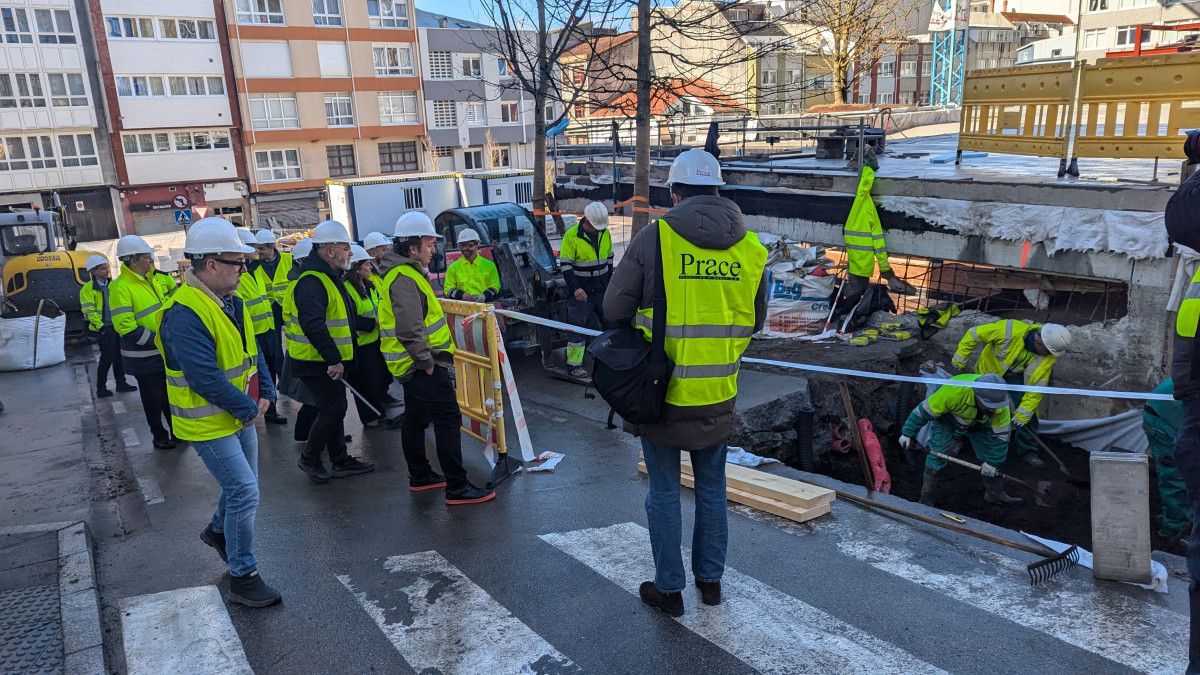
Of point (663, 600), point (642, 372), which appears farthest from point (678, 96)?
point (663, 600)

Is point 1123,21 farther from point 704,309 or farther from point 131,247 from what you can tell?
point 704,309

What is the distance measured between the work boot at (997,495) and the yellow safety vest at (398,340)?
5496 millimetres

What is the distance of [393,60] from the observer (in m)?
45.3

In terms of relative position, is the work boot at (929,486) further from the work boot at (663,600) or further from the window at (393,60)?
the window at (393,60)

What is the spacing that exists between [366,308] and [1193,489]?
5.94 meters

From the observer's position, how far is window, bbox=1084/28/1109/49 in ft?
141

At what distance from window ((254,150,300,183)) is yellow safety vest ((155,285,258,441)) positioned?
42.2 metres

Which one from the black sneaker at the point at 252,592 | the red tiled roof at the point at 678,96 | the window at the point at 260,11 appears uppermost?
the window at the point at 260,11

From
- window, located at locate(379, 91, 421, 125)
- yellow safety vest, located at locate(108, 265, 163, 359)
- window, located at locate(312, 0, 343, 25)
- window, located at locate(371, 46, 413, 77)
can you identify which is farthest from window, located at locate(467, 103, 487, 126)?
yellow safety vest, located at locate(108, 265, 163, 359)

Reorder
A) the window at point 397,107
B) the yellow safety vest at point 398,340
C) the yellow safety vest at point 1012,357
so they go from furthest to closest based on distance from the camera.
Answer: the window at point 397,107 < the yellow safety vest at point 1012,357 < the yellow safety vest at point 398,340

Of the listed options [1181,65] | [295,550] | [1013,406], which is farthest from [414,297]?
[1181,65]

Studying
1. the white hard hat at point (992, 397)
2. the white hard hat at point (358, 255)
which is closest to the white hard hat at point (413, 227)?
the white hard hat at point (358, 255)

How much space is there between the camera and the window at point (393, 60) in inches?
1763

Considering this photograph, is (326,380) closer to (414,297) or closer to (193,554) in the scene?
(414,297)
